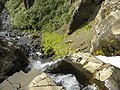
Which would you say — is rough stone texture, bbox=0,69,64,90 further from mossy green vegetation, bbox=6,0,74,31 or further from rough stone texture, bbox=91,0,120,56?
mossy green vegetation, bbox=6,0,74,31

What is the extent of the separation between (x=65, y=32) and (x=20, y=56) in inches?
231

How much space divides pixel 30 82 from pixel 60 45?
9828 millimetres

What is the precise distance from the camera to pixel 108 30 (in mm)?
16656

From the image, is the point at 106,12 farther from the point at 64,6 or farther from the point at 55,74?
the point at 64,6

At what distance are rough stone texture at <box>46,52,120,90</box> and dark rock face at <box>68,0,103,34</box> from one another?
8.67m

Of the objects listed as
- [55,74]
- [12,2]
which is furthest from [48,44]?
[12,2]

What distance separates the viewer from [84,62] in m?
13.8

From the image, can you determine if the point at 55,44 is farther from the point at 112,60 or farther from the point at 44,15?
the point at 112,60

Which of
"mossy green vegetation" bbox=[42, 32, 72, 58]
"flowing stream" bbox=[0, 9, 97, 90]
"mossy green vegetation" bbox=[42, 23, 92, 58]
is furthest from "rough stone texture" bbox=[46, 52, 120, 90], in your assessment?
"mossy green vegetation" bbox=[42, 32, 72, 58]

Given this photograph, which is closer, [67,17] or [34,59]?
[34,59]

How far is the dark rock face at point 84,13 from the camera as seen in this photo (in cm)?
2292

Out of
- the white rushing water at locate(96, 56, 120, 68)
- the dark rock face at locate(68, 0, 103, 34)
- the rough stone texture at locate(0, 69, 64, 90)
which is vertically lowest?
the white rushing water at locate(96, 56, 120, 68)

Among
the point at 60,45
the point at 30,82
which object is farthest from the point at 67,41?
the point at 30,82

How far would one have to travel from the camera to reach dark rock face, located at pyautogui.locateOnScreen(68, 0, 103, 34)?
22.9 m
